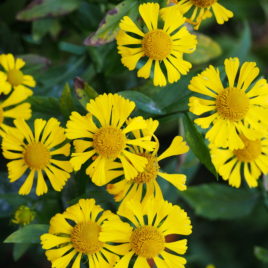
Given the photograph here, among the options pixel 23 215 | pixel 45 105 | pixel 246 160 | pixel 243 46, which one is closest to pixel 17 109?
pixel 45 105

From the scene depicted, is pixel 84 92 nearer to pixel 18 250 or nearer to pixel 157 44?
pixel 157 44

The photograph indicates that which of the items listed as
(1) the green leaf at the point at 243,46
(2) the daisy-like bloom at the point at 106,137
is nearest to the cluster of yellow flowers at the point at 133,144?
(2) the daisy-like bloom at the point at 106,137

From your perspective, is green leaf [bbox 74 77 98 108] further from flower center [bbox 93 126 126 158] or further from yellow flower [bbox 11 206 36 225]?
yellow flower [bbox 11 206 36 225]

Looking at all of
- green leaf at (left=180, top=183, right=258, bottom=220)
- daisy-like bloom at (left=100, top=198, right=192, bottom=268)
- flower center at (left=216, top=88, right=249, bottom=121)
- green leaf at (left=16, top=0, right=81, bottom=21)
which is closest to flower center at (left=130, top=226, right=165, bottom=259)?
daisy-like bloom at (left=100, top=198, right=192, bottom=268)

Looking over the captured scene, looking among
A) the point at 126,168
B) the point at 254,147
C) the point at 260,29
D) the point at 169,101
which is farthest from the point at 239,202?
the point at 260,29

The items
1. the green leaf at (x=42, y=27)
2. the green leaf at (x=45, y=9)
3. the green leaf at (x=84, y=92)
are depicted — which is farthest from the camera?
the green leaf at (x=42, y=27)

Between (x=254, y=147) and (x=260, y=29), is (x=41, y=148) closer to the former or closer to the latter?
(x=254, y=147)

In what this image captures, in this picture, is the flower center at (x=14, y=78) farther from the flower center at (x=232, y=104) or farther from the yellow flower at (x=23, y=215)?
the flower center at (x=232, y=104)
